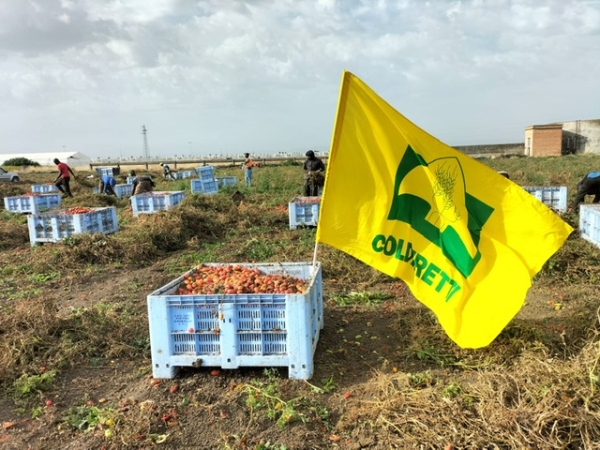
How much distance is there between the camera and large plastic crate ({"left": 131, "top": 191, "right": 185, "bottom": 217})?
526 inches

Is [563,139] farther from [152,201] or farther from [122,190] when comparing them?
[152,201]

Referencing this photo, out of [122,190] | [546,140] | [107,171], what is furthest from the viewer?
[546,140]

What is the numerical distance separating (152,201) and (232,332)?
33.5 feet

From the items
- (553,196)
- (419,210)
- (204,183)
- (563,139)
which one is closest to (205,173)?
(204,183)

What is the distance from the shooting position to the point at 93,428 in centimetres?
363

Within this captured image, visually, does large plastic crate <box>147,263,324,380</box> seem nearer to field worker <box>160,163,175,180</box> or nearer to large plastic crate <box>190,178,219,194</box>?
large plastic crate <box>190,178,219,194</box>

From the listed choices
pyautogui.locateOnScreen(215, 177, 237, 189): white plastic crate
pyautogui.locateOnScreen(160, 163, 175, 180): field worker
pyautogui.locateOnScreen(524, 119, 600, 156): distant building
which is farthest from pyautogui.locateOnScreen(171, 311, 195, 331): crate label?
pyautogui.locateOnScreen(524, 119, 600, 156): distant building

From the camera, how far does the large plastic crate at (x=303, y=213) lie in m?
11.3

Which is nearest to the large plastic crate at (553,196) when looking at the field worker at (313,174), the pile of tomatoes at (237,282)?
the field worker at (313,174)

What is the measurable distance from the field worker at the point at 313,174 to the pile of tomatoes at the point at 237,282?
27.5 feet

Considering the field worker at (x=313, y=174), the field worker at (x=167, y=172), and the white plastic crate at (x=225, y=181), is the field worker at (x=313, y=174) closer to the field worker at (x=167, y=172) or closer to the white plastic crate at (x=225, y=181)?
the white plastic crate at (x=225, y=181)

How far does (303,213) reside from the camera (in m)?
11.5

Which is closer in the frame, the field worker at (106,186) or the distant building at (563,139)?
the field worker at (106,186)

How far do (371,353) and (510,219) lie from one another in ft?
6.01
